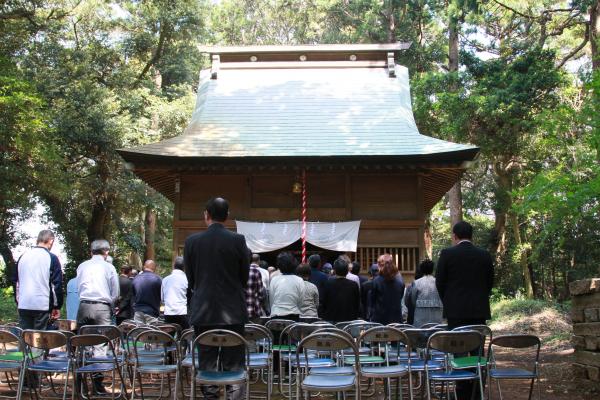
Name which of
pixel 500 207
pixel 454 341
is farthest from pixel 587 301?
pixel 500 207

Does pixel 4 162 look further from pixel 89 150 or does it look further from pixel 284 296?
pixel 284 296

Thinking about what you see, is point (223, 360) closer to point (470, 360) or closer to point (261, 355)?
point (261, 355)

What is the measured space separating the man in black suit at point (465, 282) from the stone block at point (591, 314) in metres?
1.55

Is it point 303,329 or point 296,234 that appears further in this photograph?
point 296,234

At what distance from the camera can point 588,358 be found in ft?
21.4

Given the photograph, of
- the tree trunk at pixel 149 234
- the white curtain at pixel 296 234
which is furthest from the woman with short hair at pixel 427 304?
the tree trunk at pixel 149 234

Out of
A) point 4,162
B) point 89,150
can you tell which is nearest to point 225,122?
point 4,162

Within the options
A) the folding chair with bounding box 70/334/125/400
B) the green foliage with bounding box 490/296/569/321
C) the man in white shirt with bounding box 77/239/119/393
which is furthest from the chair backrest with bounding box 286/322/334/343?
the green foliage with bounding box 490/296/569/321

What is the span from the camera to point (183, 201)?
12938 mm

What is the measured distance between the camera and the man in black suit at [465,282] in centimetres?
557

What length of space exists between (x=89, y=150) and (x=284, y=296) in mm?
14482

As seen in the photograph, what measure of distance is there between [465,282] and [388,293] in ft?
6.42

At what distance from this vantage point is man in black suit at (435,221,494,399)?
557 cm

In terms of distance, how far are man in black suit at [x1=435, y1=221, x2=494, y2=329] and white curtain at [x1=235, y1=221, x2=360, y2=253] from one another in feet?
19.7
